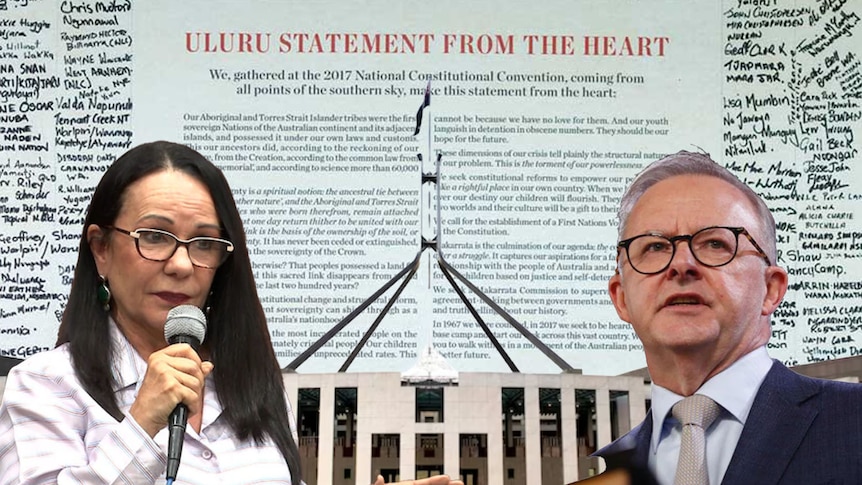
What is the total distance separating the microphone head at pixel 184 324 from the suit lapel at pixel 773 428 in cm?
73

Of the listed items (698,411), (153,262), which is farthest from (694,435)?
(153,262)

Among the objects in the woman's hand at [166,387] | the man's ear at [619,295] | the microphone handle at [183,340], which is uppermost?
the man's ear at [619,295]

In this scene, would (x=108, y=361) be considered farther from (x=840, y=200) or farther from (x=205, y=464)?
(x=840, y=200)

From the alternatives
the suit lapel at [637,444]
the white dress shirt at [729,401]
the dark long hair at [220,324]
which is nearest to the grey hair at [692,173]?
the white dress shirt at [729,401]

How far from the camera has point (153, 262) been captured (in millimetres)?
1631

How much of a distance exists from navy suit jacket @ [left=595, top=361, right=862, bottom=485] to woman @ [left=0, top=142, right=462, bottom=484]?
0.56 meters

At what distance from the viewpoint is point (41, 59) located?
13.8 feet

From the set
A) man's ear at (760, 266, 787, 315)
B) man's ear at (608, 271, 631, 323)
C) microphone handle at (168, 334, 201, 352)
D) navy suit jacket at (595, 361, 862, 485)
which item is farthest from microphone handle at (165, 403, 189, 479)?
man's ear at (760, 266, 787, 315)

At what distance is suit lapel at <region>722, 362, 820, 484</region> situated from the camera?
56.7 inches

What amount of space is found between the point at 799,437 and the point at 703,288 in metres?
0.23

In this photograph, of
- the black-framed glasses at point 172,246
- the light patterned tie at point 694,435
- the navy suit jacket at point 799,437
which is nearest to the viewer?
the navy suit jacket at point 799,437

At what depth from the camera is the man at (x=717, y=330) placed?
1469mm

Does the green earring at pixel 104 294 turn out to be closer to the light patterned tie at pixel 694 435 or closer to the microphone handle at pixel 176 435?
the microphone handle at pixel 176 435

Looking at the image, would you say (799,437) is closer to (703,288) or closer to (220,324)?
(703,288)
